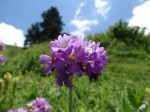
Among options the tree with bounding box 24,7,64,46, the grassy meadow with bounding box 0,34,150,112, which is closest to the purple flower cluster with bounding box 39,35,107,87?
the grassy meadow with bounding box 0,34,150,112

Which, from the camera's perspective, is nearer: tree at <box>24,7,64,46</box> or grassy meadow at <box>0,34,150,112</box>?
grassy meadow at <box>0,34,150,112</box>

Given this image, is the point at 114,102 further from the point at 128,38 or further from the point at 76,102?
the point at 128,38

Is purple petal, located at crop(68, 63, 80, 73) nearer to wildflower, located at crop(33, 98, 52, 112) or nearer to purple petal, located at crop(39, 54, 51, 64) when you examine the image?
purple petal, located at crop(39, 54, 51, 64)

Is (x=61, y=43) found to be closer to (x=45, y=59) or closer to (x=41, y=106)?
(x=45, y=59)

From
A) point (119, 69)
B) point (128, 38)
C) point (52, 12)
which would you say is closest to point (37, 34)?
point (52, 12)

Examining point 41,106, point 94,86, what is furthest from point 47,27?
point 41,106
